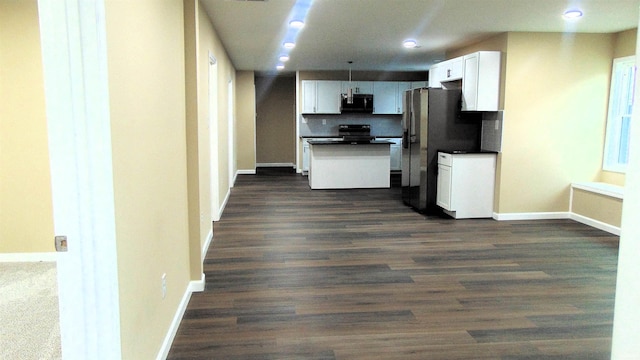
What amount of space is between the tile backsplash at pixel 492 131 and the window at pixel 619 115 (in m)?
1.40

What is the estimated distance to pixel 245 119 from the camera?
10.9 metres

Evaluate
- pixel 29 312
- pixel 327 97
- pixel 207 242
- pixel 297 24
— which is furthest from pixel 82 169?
pixel 327 97

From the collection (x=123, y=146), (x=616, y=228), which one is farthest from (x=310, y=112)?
(x=123, y=146)

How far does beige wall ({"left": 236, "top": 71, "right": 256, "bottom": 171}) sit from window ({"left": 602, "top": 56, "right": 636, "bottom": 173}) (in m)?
7.21

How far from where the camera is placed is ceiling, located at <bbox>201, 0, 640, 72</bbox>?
14.0 feet

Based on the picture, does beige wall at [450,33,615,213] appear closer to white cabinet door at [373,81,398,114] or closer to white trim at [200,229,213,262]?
white trim at [200,229,213,262]

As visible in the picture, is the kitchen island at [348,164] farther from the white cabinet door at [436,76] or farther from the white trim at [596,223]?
the white trim at [596,223]

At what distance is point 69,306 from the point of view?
64.4 inches

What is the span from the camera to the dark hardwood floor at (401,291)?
2.74 meters

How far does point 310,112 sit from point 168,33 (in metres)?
7.98

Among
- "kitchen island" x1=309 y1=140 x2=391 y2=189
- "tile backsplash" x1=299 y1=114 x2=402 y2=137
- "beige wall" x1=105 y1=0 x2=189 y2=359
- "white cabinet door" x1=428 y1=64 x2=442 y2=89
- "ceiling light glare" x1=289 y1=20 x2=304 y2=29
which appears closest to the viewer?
"beige wall" x1=105 y1=0 x2=189 y2=359

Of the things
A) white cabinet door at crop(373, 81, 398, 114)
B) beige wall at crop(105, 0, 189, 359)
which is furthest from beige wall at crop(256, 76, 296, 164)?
beige wall at crop(105, 0, 189, 359)

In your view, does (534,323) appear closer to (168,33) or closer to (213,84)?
(168,33)

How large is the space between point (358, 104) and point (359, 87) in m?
0.43
